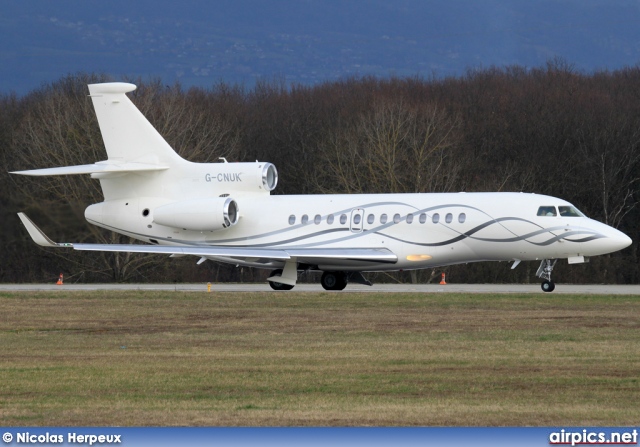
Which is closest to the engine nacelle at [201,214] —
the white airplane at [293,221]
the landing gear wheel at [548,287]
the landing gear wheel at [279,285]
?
the white airplane at [293,221]

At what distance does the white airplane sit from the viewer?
105 ft

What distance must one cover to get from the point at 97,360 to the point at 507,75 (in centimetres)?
7148

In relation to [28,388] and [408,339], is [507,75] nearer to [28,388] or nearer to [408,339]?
[408,339]

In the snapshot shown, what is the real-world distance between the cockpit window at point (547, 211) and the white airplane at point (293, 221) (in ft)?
0.10

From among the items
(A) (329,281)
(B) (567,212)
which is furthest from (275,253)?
(B) (567,212)

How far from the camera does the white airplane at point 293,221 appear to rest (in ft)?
105

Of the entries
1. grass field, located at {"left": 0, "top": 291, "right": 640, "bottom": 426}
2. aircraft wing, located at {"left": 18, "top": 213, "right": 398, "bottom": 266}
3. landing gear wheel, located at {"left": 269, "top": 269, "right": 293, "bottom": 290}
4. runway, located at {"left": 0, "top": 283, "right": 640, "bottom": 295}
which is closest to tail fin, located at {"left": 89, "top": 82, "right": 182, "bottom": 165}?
aircraft wing, located at {"left": 18, "top": 213, "right": 398, "bottom": 266}

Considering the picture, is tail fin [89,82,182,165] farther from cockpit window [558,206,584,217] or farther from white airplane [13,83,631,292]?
cockpit window [558,206,584,217]

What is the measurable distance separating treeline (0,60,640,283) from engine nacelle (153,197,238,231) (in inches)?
104

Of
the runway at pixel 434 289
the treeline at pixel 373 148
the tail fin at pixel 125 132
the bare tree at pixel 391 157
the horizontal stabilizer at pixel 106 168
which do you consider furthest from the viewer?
the bare tree at pixel 391 157

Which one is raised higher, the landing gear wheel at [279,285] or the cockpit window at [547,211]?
the cockpit window at [547,211]

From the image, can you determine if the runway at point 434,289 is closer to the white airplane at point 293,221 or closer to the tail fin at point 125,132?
the white airplane at point 293,221

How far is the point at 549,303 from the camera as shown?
27.2m

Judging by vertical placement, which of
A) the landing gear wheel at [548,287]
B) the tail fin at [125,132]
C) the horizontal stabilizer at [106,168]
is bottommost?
the landing gear wheel at [548,287]
